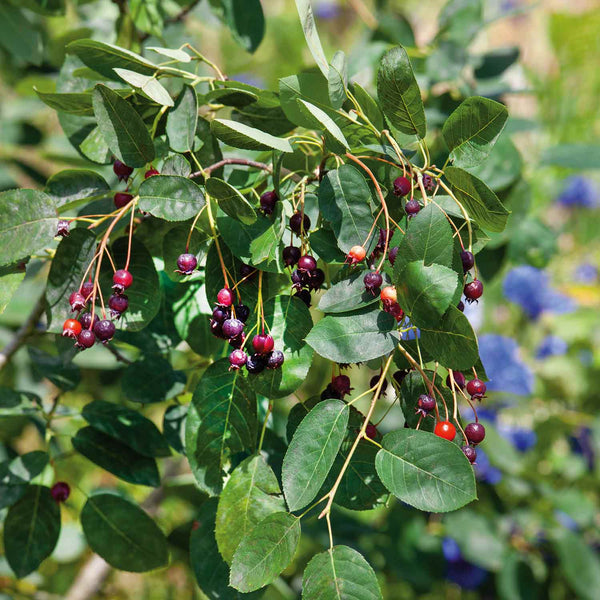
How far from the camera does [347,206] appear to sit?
44 cm

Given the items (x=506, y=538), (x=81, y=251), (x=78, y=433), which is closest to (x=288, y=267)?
(x=81, y=251)

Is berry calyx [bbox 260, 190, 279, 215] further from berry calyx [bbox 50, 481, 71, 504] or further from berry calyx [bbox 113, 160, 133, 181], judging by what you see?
berry calyx [bbox 50, 481, 71, 504]

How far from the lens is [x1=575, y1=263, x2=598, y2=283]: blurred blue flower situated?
226cm

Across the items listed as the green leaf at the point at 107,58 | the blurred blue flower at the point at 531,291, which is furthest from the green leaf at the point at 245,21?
the blurred blue flower at the point at 531,291

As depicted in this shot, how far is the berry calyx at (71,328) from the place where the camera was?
0.44 m

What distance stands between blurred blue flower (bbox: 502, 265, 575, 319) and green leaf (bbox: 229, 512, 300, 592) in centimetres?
146

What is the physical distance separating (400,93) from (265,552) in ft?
1.00

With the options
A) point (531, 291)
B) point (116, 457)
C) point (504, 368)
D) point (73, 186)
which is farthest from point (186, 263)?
point (531, 291)

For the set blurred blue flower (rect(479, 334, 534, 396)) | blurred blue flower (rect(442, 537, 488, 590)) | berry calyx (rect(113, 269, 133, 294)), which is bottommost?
blurred blue flower (rect(442, 537, 488, 590))

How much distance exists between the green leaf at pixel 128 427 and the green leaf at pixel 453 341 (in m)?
0.30

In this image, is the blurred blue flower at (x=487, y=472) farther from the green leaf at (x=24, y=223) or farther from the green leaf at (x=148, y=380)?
the green leaf at (x=24, y=223)

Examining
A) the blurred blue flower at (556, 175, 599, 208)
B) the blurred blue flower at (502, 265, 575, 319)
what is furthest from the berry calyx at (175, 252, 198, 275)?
the blurred blue flower at (556, 175, 599, 208)

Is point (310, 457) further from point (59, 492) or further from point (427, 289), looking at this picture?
point (59, 492)

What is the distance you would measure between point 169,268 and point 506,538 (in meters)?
0.98
